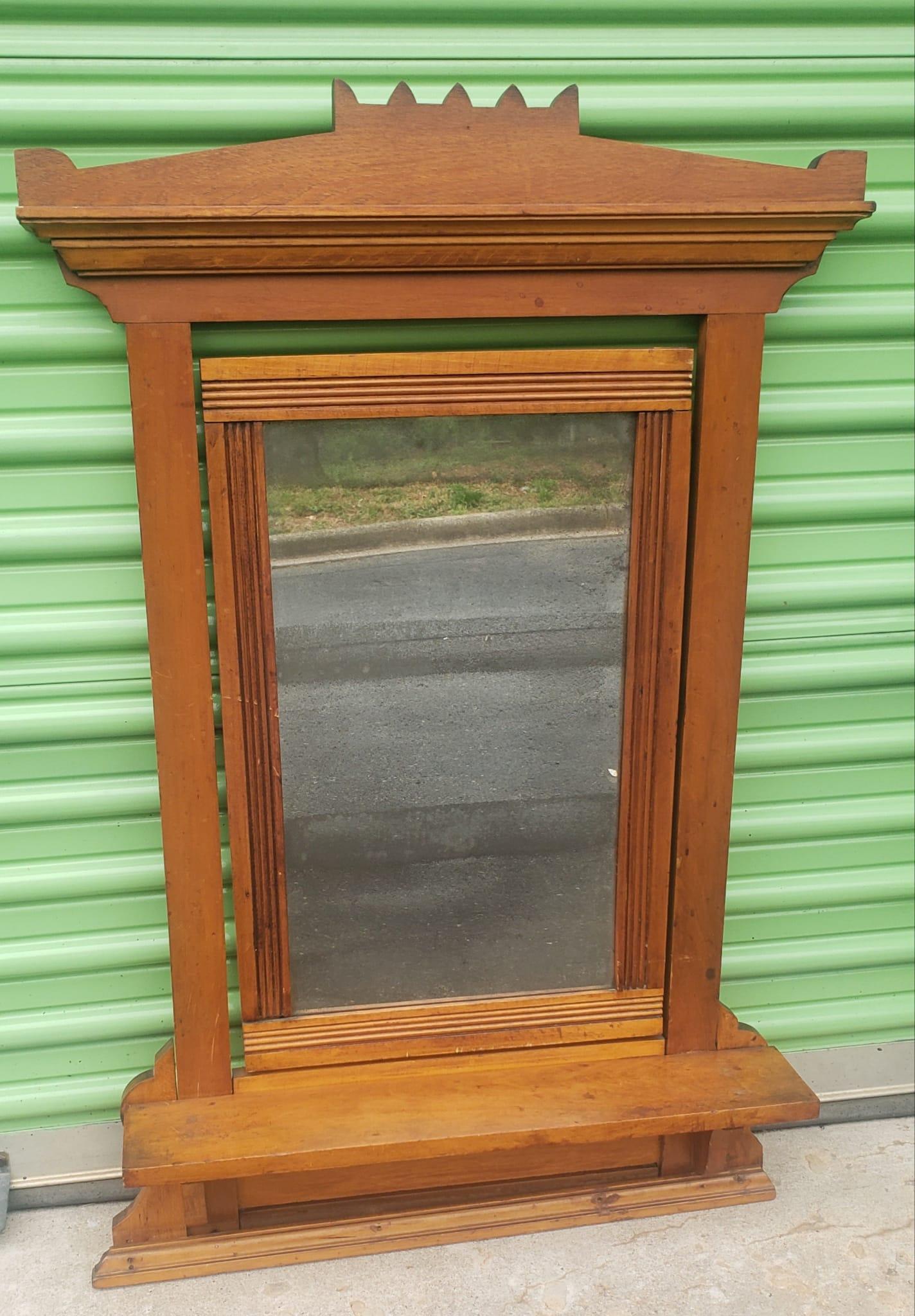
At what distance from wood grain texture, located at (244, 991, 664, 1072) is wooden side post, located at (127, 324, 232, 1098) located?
0.40ft

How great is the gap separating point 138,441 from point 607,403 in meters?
0.92

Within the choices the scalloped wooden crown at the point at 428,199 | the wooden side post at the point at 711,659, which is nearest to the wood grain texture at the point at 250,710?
the scalloped wooden crown at the point at 428,199

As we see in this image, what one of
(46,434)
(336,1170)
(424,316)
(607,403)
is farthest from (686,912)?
(46,434)

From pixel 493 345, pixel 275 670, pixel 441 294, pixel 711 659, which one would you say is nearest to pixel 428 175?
pixel 441 294

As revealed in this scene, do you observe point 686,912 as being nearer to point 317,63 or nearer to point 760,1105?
point 760,1105

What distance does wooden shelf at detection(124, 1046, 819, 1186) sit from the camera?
2080 millimetres

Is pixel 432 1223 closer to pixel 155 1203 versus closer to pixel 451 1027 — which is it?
pixel 451 1027

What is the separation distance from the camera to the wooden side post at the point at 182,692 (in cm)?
190

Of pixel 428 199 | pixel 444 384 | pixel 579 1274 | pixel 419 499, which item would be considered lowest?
pixel 579 1274

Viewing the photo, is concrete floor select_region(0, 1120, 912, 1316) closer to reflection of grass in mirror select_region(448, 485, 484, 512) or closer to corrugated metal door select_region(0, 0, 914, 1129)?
corrugated metal door select_region(0, 0, 914, 1129)

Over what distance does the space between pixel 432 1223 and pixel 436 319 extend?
1974 millimetres

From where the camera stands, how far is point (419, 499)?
2049 mm

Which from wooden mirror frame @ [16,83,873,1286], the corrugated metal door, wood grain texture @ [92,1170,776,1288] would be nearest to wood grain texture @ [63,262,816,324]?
wooden mirror frame @ [16,83,873,1286]

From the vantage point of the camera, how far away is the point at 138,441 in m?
1.92
